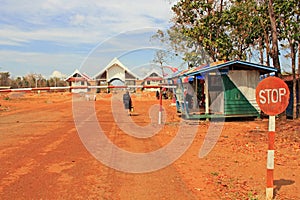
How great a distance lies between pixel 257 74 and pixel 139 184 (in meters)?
13.1

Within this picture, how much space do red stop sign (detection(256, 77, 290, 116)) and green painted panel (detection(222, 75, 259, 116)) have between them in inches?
469

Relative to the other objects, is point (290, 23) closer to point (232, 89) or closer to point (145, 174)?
point (232, 89)

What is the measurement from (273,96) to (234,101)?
1224 centimetres

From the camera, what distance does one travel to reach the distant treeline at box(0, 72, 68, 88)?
61875mm

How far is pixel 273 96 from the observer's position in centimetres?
501

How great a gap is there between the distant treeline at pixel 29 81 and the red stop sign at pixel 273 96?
6065cm

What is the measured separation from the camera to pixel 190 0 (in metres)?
22.0

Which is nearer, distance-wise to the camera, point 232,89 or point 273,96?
point 273,96

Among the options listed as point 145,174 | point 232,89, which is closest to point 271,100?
point 145,174

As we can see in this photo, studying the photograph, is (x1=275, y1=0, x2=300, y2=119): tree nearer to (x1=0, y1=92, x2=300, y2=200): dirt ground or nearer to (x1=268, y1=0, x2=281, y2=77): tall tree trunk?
(x1=268, y1=0, x2=281, y2=77): tall tree trunk

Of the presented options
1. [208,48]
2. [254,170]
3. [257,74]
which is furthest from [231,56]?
[254,170]

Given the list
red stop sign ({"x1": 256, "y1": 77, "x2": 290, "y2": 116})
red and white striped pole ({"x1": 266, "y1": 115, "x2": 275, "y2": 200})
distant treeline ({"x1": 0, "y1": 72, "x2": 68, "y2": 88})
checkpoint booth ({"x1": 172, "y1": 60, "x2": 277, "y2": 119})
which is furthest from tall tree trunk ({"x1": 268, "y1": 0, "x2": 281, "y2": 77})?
distant treeline ({"x1": 0, "y1": 72, "x2": 68, "y2": 88})

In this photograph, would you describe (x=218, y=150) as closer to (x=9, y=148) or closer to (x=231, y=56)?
(x=9, y=148)

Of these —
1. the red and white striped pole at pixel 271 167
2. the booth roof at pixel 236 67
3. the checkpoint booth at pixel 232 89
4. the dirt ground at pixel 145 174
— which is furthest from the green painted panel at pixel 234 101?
the red and white striped pole at pixel 271 167
